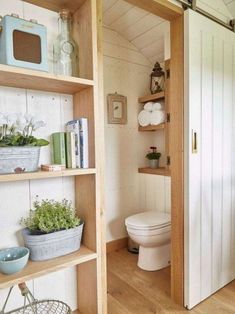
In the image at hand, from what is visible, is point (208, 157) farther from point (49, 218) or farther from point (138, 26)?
point (138, 26)

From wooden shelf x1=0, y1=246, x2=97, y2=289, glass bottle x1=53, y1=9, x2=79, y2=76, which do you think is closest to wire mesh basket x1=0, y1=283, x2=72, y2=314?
wooden shelf x1=0, y1=246, x2=97, y2=289

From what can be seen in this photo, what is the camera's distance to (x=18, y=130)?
118 cm

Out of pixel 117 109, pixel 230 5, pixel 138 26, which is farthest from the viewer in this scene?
pixel 117 109

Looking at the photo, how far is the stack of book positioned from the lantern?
158cm

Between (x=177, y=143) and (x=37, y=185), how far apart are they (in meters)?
0.94

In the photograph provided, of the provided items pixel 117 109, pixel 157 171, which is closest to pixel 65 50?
pixel 117 109

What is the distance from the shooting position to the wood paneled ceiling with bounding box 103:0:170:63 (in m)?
2.10

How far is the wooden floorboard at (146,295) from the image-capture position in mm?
1619

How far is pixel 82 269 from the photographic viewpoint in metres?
1.35

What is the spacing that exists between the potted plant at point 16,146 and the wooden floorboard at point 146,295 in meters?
1.23

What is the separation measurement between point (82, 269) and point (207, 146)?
3.77 ft

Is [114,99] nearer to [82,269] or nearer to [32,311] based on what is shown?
[82,269]

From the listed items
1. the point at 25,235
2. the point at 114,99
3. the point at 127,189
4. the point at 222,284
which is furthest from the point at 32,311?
the point at 114,99

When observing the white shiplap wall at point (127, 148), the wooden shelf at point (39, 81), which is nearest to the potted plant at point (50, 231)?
the wooden shelf at point (39, 81)
